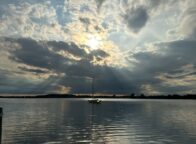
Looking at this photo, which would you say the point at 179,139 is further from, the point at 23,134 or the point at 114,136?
the point at 23,134

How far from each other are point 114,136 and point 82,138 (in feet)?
20.9

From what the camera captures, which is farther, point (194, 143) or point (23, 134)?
point (23, 134)

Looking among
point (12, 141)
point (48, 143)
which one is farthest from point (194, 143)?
point (12, 141)

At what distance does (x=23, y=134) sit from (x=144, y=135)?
22610 millimetres

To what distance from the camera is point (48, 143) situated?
47031 mm

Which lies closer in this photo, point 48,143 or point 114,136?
point 48,143

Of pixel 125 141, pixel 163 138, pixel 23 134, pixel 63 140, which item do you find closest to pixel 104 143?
pixel 125 141

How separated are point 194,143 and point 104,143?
1489cm

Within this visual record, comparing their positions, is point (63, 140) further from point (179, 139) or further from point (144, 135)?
point (179, 139)

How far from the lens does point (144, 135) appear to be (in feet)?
191

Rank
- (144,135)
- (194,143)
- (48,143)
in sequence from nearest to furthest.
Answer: (48,143), (194,143), (144,135)

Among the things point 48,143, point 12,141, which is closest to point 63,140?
point 48,143

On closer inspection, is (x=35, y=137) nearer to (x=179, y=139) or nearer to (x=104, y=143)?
(x=104, y=143)

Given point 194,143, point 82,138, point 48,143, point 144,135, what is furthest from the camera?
point 144,135
